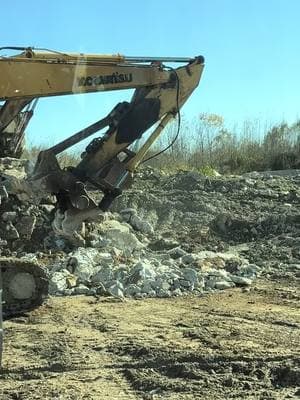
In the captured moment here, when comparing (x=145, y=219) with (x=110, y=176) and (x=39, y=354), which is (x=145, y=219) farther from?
(x=39, y=354)

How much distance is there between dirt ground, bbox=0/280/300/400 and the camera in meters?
4.88

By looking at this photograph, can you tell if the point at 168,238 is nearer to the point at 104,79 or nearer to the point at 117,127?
the point at 117,127

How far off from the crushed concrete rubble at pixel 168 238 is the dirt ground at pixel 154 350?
0.73 meters

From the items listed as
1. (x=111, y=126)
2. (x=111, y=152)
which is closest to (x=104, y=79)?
(x=111, y=126)

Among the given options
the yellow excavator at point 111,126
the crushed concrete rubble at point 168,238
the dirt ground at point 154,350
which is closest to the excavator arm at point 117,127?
the yellow excavator at point 111,126

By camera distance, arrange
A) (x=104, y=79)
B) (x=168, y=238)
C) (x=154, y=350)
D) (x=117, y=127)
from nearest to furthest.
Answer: (x=154, y=350), (x=104, y=79), (x=117, y=127), (x=168, y=238)

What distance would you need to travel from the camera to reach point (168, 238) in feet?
40.9

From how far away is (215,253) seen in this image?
11.1m

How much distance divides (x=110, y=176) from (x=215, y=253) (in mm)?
2374

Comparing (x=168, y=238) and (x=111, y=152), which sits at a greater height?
(x=111, y=152)

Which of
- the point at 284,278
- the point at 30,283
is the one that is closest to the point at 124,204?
the point at 284,278

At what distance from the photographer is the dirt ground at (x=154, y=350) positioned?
488cm

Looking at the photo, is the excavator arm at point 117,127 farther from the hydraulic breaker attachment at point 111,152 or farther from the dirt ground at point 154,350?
the dirt ground at point 154,350

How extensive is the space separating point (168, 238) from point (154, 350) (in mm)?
6736
